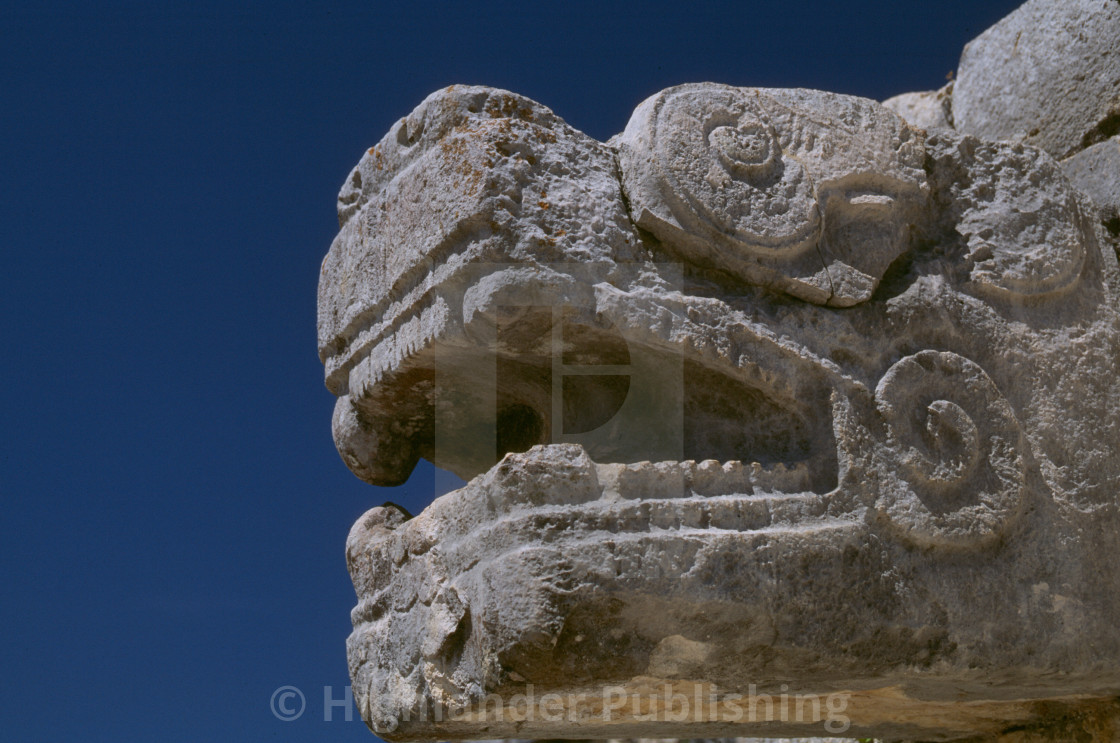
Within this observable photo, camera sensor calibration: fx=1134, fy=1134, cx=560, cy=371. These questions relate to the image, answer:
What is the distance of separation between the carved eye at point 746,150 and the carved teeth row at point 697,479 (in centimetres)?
58

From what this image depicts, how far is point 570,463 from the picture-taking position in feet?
6.26

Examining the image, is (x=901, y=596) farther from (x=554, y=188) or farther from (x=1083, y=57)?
(x=1083, y=57)

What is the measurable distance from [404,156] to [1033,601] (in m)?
1.51

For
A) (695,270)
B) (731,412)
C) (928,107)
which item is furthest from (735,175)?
(928,107)

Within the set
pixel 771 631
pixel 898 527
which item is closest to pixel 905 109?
pixel 898 527

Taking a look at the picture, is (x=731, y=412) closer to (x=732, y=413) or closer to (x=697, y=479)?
(x=732, y=413)

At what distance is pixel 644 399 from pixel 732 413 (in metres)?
0.17

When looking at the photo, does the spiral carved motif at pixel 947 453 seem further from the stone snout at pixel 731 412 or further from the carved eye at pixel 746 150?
the carved eye at pixel 746 150

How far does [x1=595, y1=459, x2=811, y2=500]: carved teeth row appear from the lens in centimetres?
192

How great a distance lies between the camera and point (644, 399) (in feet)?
7.29

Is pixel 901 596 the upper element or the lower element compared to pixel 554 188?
lower

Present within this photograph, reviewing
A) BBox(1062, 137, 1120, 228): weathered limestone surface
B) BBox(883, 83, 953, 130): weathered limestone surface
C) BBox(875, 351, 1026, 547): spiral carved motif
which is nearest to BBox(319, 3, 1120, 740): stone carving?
BBox(875, 351, 1026, 547): spiral carved motif
